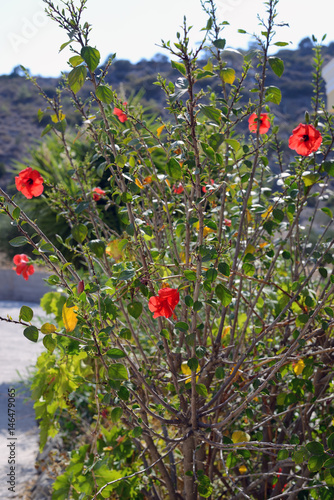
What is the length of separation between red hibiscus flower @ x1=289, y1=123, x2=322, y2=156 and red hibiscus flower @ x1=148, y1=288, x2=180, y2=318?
48 centimetres

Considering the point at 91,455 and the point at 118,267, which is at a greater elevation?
the point at 118,267

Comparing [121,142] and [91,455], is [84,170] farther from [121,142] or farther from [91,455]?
[91,455]

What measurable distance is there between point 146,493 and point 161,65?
106 feet

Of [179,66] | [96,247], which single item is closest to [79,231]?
[96,247]

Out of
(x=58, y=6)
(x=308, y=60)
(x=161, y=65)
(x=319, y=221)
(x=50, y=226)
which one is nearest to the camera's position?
(x=58, y=6)

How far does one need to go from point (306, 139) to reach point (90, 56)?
60 centimetres

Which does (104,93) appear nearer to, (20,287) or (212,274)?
(212,274)

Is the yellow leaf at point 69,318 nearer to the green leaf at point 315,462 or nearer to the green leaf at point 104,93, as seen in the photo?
the green leaf at point 104,93

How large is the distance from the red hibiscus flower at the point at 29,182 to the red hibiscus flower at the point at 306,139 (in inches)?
27.4

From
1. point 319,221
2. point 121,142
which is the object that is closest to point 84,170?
point 121,142

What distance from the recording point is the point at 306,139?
118cm

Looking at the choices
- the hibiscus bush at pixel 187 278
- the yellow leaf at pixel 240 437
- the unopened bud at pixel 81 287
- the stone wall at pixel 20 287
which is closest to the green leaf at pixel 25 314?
the hibiscus bush at pixel 187 278

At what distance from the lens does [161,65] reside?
31125mm

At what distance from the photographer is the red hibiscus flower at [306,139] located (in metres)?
1.17
